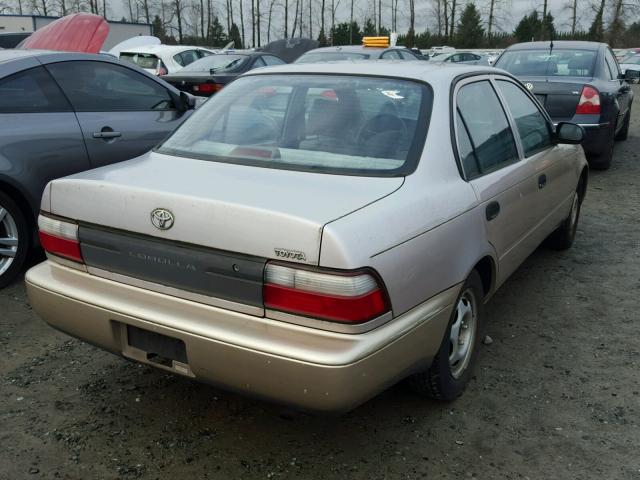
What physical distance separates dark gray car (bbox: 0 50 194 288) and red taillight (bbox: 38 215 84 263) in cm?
175

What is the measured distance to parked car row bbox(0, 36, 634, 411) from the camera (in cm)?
234

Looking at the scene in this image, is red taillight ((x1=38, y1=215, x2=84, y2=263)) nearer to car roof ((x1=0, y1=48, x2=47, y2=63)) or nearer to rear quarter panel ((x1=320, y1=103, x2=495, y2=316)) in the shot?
rear quarter panel ((x1=320, y1=103, x2=495, y2=316))

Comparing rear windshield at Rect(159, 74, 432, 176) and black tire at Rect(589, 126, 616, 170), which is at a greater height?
rear windshield at Rect(159, 74, 432, 176)

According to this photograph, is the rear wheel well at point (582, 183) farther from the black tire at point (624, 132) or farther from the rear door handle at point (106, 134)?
the black tire at point (624, 132)

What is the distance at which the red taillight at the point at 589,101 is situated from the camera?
7.76 m

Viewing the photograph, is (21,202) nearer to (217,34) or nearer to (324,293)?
(324,293)

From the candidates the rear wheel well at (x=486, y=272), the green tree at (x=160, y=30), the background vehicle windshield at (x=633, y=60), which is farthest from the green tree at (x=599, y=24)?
the rear wheel well at (x=486, y=272)

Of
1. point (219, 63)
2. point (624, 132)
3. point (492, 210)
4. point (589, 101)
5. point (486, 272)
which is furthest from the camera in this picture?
point (219, 63)

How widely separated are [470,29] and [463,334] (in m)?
57.1

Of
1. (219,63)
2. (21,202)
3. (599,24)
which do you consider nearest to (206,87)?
(219,63)

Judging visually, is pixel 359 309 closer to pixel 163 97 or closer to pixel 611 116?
pixel 163 97

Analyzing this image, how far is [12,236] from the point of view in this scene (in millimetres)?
4562

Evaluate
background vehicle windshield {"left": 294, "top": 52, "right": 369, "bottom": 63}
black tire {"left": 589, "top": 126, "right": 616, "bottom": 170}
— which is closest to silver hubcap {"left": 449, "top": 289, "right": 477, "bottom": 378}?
black tire {"left": 589, "top": 126, "right": 616, "bottom": 170}

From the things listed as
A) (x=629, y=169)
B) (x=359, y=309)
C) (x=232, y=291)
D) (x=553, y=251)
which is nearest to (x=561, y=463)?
(x=359, y=309)
